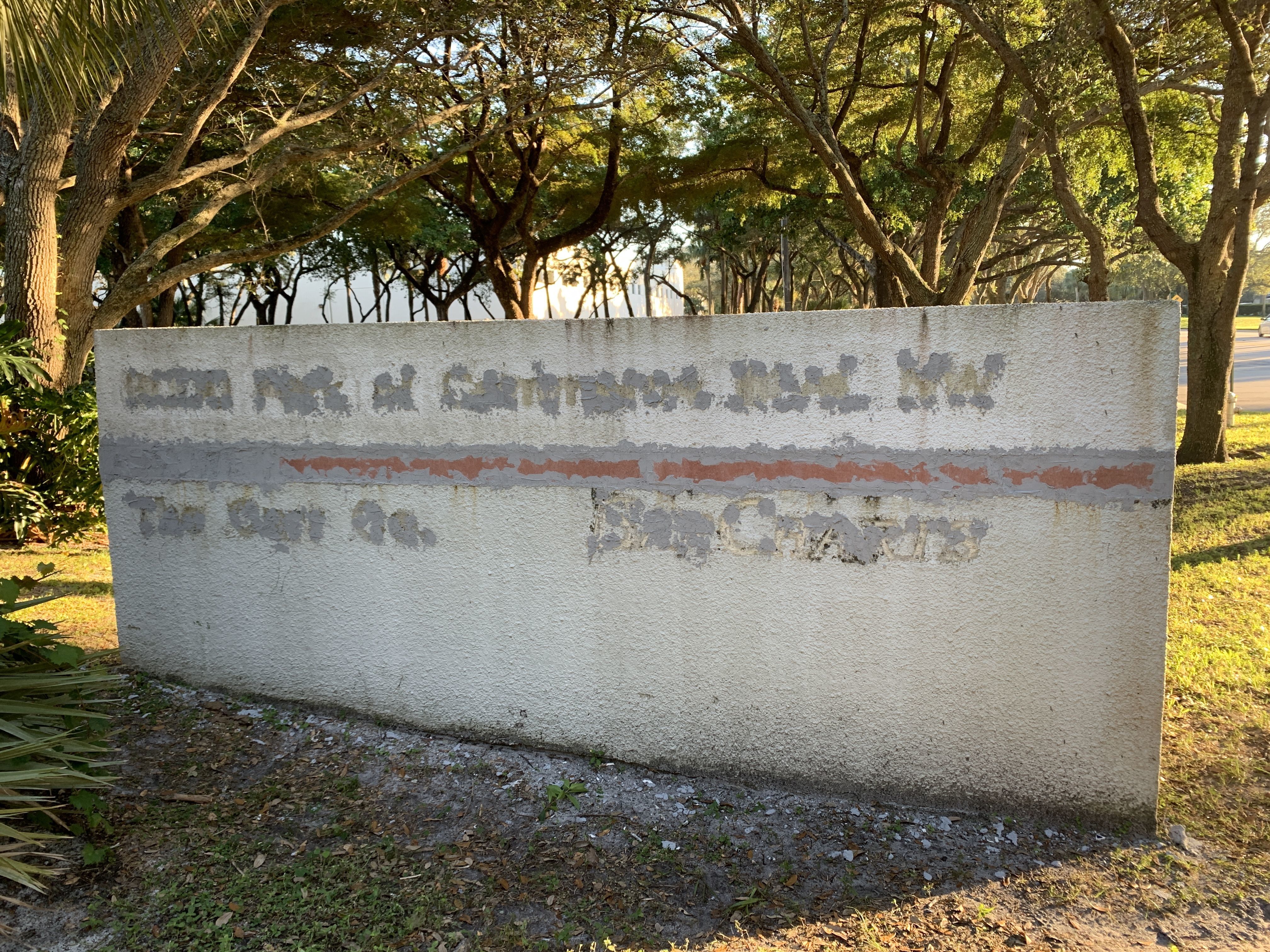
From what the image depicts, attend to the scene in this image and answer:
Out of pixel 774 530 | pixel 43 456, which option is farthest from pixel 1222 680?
pixel 43 456

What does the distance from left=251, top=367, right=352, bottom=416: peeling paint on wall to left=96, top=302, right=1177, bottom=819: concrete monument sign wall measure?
0.01 metres

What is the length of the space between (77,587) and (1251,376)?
26708 mm

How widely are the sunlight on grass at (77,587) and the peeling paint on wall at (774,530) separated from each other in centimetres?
305

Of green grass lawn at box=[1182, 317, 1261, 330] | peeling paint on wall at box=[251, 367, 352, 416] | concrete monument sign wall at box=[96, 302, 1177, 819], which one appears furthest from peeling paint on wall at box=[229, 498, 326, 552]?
green grass lawn at box=[1182, 317, 1261, 330]

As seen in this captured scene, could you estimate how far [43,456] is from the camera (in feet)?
25.7

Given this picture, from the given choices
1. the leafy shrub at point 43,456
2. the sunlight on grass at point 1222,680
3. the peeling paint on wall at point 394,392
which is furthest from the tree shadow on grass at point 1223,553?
the leafy shrub at point 43,456

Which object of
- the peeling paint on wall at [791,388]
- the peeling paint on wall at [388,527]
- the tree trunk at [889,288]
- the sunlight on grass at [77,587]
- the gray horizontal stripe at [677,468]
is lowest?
the sunlight on grass at [77,587]

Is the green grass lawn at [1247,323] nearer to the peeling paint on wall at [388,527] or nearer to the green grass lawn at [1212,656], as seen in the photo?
the green grass lawn at [1212,656]

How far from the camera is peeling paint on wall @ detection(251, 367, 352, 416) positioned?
4.09 meters

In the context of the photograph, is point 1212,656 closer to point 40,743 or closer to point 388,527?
point 388,527

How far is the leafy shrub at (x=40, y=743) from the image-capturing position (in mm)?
2994

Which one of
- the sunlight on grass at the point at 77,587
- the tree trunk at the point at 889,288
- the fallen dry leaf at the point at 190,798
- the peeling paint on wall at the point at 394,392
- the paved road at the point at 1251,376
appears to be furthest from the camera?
the paved road at the point at 1251,376

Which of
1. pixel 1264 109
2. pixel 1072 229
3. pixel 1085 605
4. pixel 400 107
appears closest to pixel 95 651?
pixel 1085 605

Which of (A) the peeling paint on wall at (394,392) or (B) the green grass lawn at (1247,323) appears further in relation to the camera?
(B) the green grass lawn at (1247,323)
